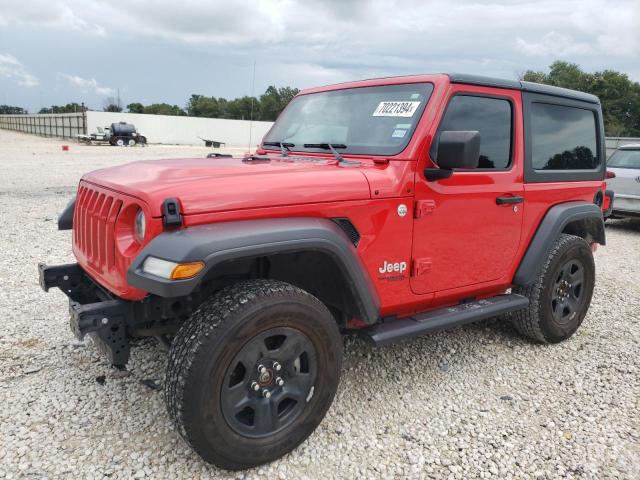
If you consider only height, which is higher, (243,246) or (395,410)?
(243,246)

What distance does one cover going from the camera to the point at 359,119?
11.4 feet

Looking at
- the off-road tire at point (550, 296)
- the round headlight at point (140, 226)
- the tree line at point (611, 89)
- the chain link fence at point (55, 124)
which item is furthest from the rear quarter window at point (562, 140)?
the tree line at point (611, 89)

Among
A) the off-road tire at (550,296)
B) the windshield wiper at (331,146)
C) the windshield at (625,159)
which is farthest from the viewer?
the windshield at (625,159)

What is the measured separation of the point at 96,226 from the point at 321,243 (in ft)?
4.21

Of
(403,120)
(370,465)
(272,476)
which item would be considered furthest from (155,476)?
(403,120)

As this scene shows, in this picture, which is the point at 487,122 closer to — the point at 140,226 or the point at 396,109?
the point at 396,109

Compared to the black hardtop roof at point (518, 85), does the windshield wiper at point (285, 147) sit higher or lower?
lower

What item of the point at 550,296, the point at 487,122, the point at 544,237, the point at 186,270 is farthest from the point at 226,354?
the point at 550,296

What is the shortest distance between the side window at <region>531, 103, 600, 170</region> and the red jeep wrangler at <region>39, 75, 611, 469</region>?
2cm

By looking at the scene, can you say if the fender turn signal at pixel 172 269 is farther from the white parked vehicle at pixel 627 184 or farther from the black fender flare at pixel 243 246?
the white parked vehicle at pixel 627 184

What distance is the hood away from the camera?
237cm

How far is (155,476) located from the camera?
2.53 metres

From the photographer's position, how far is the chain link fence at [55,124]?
38.9 m

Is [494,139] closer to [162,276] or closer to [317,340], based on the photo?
[317,340]
